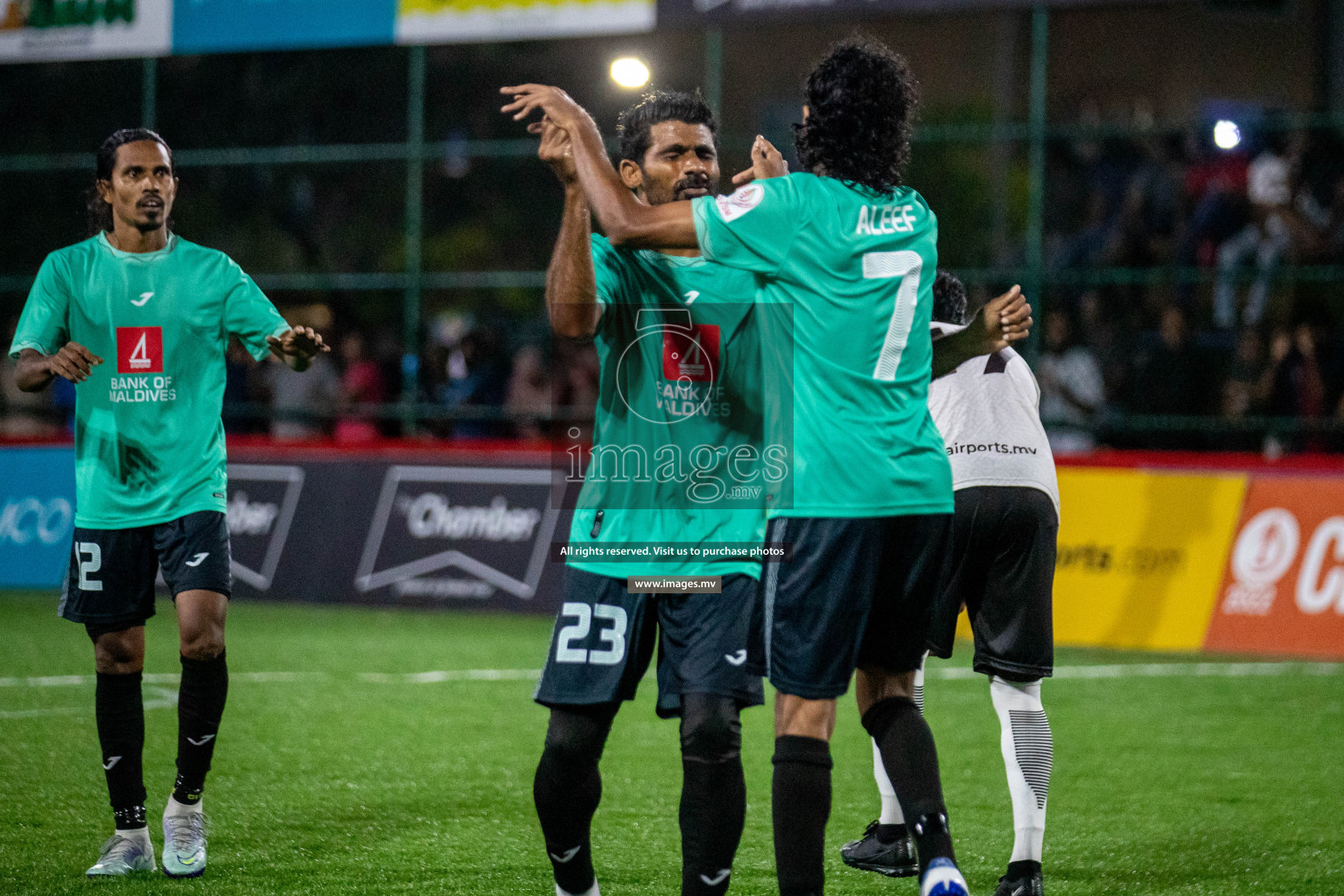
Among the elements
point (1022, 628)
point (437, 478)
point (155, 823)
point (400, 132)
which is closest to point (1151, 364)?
point (437, 478)

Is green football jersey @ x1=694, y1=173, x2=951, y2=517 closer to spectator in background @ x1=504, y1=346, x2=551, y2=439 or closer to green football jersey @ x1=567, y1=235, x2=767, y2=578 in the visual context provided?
green football jersey @ x1=567, y1=235, x2=767, y2=578

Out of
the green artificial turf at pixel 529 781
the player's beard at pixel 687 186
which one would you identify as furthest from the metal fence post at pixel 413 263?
the player's beard at pixel 687 186

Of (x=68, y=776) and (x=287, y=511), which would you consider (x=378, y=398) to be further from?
(x=68, y=776)

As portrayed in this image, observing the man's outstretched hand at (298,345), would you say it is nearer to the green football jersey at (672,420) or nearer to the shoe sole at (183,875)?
the green football jersey at (672,420)

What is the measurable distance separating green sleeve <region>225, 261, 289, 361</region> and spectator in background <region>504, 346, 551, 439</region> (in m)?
9.80

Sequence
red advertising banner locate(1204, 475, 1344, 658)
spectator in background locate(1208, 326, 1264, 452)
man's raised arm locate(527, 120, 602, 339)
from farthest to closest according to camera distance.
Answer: spectator in background locate(1208, 326, 1264, 452)
red advertising banner locate(1204, 475, 1344, 658)
man's raised arm locate(527, 120, 602, 339)

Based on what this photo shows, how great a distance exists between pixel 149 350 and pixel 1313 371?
10.2 meters

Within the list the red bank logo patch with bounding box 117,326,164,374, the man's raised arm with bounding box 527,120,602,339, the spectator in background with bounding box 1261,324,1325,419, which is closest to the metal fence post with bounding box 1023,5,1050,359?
the spectator in background with bounding box 1261,324,1325,419

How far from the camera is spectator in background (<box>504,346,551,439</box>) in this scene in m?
15.6

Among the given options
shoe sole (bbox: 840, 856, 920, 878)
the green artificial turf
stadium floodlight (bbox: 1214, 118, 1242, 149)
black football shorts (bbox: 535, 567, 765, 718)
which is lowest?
the green artificial turf

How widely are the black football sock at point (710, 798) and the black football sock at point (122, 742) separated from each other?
2.12m

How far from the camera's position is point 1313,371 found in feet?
43.3

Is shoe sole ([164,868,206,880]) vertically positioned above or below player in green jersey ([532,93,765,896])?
below

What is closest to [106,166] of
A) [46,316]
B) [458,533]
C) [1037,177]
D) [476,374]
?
[46,316]
